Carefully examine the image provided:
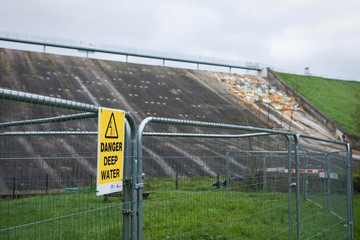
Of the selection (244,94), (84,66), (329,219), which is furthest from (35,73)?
(329,219)

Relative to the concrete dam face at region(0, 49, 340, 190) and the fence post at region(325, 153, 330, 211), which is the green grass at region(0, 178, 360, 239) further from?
the concrete dam face at region(0, 49, 340, 190)

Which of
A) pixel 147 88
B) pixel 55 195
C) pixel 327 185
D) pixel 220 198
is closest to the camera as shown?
pixel 55 195

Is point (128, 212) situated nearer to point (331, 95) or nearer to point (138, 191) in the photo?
point (138, 191)

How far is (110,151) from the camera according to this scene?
3.17 m

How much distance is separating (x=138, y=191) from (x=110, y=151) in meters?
0.46

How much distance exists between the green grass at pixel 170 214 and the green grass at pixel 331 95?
31367mm

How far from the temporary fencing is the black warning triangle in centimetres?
13

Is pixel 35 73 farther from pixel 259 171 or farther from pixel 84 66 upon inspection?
pixel 259 171

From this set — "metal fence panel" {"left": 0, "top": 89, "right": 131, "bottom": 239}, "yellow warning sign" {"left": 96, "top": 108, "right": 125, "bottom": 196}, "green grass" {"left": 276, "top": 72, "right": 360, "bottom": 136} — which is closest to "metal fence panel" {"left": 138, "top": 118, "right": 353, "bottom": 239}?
"yellow warning sign" {"left": 96, "top": 108, "right": 125, "bottom": 196}

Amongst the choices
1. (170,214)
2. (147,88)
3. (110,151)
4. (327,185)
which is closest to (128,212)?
(110,151)

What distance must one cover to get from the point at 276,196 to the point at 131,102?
22.8 m

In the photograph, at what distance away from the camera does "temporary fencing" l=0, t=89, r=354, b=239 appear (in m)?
3.31

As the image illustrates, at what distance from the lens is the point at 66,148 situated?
14.2 ft

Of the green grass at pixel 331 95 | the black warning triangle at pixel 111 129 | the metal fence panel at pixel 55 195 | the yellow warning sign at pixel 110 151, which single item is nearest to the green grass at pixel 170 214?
the metal fence panel at pixel 55 195
